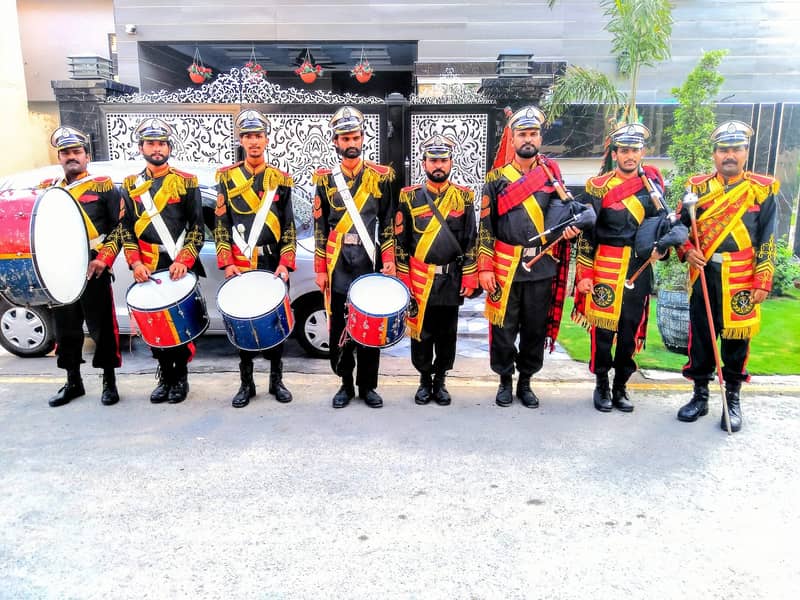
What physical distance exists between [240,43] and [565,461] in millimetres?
10727

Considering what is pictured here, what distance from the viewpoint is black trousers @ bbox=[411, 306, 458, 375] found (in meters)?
4.61

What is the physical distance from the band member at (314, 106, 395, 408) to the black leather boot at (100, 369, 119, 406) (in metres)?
1.65

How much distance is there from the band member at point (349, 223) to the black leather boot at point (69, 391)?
1971 mm

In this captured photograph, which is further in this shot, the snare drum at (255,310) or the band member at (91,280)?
the band member at (91,280)

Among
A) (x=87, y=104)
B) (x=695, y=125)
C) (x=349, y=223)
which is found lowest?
(x=349, y=223)

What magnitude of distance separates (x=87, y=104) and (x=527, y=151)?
19.3ft

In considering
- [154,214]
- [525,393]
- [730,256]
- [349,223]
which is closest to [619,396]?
[525,393]

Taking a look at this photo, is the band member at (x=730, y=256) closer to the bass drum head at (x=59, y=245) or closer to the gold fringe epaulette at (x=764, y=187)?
the gold fringe epaulette at (x=764, y=187)

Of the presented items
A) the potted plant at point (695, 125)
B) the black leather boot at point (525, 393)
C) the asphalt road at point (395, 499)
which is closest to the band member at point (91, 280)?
the asphalt road at point (395, 499)

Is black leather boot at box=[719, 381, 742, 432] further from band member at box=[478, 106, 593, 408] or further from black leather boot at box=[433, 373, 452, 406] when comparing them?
black leather boot at box=[433, 373, 452, 406]

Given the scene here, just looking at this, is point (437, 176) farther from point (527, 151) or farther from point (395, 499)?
point (395, 499)

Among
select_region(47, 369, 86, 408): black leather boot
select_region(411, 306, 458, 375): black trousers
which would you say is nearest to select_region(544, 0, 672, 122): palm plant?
select_region(411, 306, 458, 375): black trousers

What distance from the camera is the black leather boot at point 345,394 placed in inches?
182

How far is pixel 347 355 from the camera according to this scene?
4.64 meters
